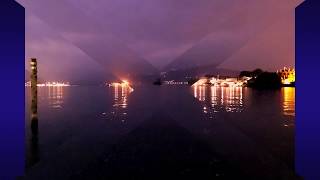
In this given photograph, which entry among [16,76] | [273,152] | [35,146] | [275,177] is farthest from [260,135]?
[16,76]

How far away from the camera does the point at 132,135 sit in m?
18.5

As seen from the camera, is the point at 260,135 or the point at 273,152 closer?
the point at 273,152

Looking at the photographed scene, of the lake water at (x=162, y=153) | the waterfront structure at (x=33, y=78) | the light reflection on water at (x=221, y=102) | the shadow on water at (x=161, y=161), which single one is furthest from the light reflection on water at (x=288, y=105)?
the waterfront structure at (x=33, y=78)

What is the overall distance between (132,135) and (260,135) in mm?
8129

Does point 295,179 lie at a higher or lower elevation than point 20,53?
lower

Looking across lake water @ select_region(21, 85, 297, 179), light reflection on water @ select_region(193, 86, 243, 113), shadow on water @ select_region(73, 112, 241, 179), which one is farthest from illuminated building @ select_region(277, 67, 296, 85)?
shadow on water @ select_region(73, 112, 241, 179)

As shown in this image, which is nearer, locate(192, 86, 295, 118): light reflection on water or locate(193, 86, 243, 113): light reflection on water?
locate(192, 86, 295, 118): light reflection on water

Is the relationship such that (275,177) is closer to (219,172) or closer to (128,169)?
(219,172)

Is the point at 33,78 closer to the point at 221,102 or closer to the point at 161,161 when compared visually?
the point at 161,161

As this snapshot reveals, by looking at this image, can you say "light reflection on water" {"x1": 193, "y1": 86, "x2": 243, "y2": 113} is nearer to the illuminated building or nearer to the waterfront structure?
the waterfront structure

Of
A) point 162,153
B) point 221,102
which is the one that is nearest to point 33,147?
point 162,153

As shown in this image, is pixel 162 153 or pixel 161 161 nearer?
pixel 161 161

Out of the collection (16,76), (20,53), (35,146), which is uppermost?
(20,53)

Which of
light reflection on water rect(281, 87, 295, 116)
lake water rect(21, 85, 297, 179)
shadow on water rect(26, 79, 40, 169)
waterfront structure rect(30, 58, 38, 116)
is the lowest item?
shadow on water rect(26, 79, 40, 169)
